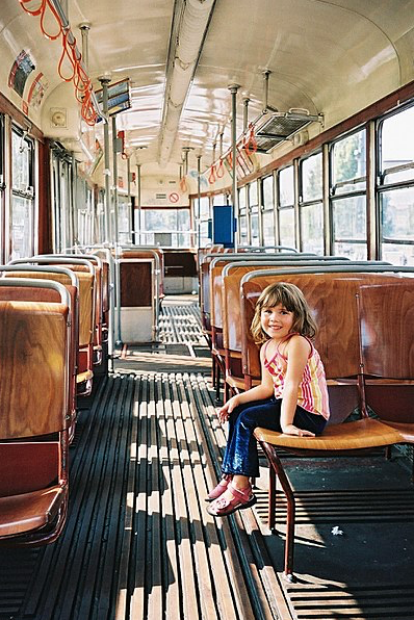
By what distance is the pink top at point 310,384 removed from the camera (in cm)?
248

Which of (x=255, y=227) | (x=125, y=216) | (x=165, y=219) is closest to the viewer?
(x=255, y=227)

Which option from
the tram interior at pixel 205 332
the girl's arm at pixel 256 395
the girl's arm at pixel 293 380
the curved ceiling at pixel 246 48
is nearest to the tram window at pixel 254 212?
the tram interior at pixel 205 332

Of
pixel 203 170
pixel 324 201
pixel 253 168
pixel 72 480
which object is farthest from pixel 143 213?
pixel 72 480

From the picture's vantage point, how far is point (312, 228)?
843 centimetres

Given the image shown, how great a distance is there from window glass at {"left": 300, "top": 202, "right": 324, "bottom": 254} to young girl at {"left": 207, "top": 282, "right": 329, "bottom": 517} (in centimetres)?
536

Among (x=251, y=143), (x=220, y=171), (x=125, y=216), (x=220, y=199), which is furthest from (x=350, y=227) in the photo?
(x=125, y=216)

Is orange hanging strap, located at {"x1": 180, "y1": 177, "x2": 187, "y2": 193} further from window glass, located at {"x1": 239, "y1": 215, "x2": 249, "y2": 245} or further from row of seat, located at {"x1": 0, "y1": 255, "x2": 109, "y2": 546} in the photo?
row of seat, located at {"x1": 0, "y1": 255, "x2": 109, "y2": 546}

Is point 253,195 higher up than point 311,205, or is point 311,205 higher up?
point 253,195

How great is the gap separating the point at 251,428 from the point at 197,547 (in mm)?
445

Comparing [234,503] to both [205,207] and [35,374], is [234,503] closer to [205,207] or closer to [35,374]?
[35,374]

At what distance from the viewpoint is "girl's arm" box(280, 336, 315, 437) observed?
7.89 feet

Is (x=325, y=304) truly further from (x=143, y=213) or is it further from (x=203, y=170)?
(x=143, y=213)

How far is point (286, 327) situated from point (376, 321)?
1.78 feet

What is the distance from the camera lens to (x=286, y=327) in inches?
99.7
